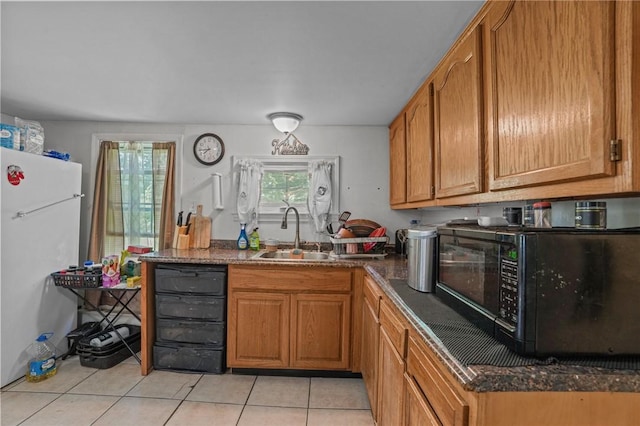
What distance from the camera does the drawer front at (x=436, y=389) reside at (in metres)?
0.77

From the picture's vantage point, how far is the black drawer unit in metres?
2.38

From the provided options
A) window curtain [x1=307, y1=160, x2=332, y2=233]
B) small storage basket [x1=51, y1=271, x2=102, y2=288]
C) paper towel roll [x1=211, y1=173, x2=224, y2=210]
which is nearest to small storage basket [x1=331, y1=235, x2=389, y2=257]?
window curtain [x1=307, y1=160, x2=332, y2=233]

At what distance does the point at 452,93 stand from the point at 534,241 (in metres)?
1.11

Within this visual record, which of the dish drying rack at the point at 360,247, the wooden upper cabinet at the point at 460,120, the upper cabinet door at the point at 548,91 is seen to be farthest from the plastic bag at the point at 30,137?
the upper cabinet door at the point at 548,91

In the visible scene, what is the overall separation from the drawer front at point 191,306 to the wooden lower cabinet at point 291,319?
12cm

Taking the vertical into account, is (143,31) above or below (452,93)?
above

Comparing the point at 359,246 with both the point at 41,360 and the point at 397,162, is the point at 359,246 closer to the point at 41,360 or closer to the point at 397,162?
the point at 397,162

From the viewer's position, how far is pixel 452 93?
1.61 metres

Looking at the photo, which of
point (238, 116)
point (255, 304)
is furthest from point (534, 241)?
point (238, 116)

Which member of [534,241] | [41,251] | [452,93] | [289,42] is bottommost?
[41,251]

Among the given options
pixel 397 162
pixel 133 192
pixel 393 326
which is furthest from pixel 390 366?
pixel 133 192

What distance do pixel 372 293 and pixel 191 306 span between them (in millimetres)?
1382

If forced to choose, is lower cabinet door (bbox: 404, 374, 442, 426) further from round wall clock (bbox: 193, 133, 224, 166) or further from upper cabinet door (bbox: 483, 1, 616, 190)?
round wall clock (bbox: 193, 133, 224, 166)

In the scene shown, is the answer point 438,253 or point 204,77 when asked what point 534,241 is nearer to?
point 438,253
